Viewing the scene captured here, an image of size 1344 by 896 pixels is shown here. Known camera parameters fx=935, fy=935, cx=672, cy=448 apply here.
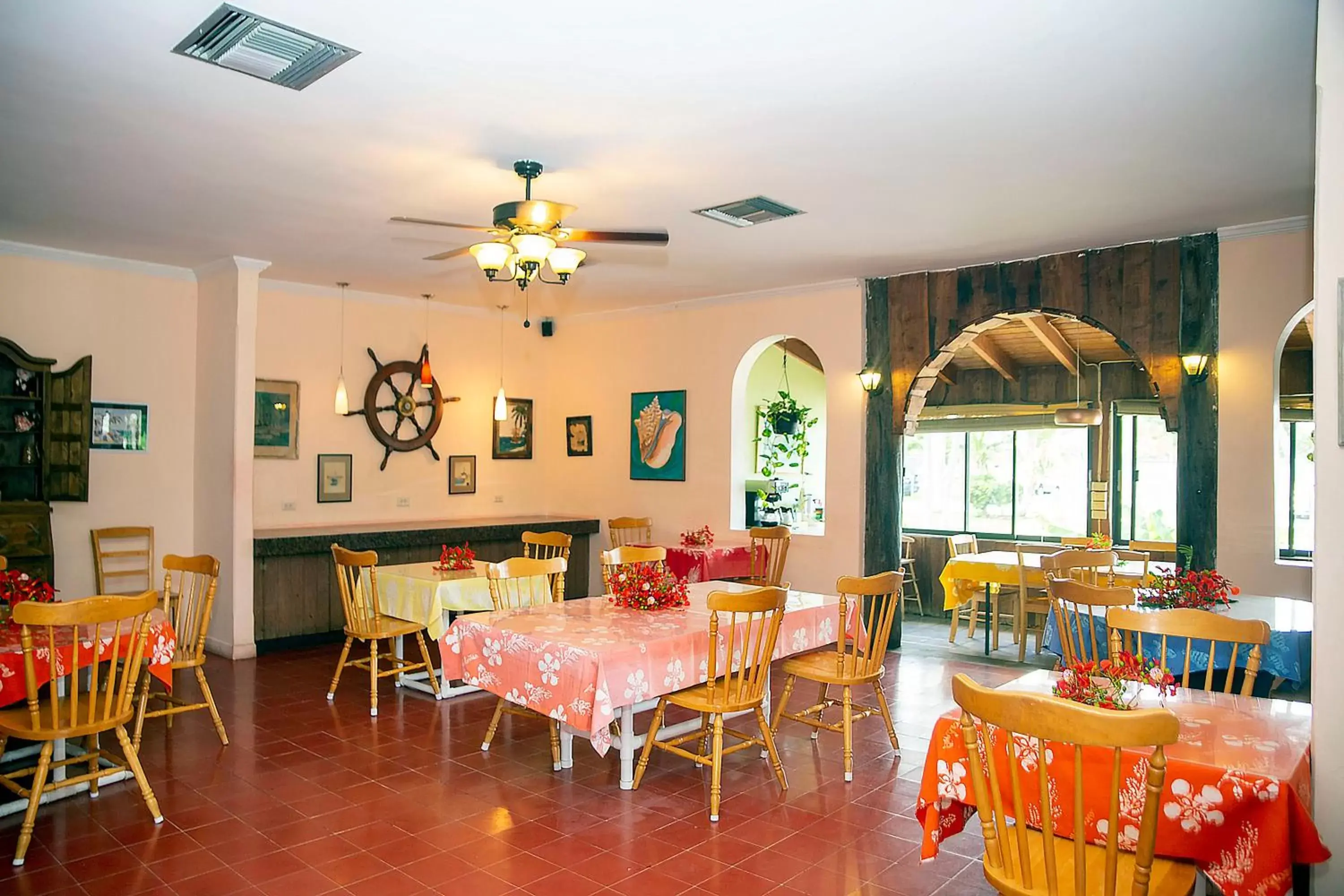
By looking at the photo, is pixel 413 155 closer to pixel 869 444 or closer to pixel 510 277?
pixel 510 277

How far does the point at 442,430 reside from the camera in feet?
29.2

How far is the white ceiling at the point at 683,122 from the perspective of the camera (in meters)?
3.15

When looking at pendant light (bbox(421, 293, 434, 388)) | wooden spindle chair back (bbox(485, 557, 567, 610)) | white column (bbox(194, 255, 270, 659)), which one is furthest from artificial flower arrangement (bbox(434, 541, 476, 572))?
pendant light (bbox(421, 293, 434, 388))

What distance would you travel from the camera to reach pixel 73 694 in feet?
12.0

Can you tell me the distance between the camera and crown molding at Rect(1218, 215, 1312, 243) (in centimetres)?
549

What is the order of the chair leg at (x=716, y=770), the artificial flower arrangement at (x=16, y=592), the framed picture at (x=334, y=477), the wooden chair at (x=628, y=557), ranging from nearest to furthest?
the chair leg at (x=716, y=770) < the artificial flower arrangement at (x=16, y=592) < the wooden chair at (x=628, y=557) < the framed picture at (x=334, y=477)

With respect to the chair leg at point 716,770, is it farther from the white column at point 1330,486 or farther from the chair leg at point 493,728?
the white column at point 1330,486

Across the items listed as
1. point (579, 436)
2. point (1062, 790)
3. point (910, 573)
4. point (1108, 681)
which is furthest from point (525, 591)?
point (910, 573)

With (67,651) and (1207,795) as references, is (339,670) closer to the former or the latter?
(67,651)

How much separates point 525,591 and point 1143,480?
7.18m

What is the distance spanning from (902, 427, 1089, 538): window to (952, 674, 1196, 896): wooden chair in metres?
7.53

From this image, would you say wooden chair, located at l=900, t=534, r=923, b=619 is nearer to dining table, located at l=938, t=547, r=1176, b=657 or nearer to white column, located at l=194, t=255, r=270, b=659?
dining table, located at l=938, t=547, r=1176, b=657

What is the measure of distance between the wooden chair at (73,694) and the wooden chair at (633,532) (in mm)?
4836

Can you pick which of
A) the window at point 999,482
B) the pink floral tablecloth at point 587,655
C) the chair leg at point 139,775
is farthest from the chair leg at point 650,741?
the window at point 999,482
